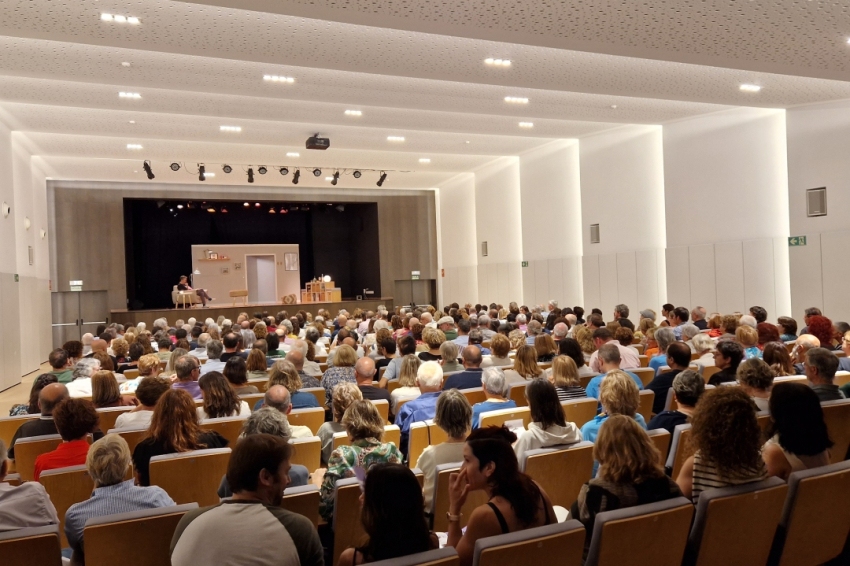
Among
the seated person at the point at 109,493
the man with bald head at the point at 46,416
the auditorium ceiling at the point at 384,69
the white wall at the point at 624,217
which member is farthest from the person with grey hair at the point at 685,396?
the white wall at the point at 624,217

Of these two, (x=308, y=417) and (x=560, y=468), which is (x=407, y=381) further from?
(x=560, y=468)

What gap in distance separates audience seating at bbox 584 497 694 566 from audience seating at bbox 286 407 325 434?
284 cm

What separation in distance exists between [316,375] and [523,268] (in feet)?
38.7

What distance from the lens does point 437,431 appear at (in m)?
4.49

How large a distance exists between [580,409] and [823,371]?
1.64m

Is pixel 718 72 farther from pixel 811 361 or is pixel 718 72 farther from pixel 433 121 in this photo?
pixel 811 361

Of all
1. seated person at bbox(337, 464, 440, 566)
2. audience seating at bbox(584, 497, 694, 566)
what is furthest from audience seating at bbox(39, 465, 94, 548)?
audience seating at bbox(584, 497, 694, 566)

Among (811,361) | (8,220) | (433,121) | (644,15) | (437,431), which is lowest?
(437,431)

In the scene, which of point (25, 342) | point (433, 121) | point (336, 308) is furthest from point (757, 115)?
point (25, 342)

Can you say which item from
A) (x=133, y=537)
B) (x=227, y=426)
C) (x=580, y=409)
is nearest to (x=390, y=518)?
(x=133, y=537)

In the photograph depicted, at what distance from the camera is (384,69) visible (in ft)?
29.2

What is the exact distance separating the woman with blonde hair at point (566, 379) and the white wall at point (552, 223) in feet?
37.9

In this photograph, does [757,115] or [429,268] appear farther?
[429,268]

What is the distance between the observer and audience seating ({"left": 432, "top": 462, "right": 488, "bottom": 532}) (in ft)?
10.4
